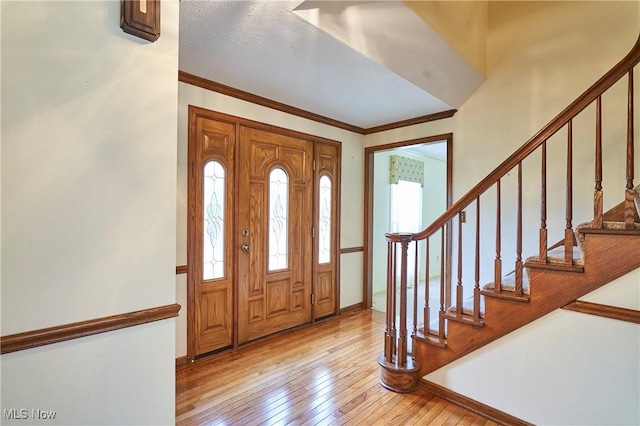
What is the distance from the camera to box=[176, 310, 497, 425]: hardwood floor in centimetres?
199

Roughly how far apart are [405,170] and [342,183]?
1.96m

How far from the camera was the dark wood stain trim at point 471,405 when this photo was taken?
1935 millimetres

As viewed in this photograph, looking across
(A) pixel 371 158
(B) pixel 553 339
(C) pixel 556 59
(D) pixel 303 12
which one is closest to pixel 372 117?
(A) pixel 371 158

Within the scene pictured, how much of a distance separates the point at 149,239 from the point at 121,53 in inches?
27.2

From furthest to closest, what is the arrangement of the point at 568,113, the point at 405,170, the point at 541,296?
1. the point at 405,170
2. the point at 541,296
3. the point at 568,113

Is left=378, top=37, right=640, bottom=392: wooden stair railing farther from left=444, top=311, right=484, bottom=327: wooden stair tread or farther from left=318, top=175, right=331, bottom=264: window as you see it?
left=318, top=175, right=331, bottom=264: window

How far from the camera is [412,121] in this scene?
3.68 meters

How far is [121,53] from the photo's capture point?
118 centimetres

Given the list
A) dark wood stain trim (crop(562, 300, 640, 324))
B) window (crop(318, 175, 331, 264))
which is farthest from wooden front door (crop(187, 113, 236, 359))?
dark wood stain trim (crop(562, 300, 640, 324))

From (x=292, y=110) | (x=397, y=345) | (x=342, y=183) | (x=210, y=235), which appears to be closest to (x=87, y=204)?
(x=210, y=235)

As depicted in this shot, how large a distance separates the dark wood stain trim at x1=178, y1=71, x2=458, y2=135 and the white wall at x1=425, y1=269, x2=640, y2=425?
2.30m

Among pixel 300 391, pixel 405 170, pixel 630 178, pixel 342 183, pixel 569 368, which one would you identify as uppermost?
pixel 405 170

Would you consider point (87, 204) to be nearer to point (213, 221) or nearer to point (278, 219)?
point (213, 221)

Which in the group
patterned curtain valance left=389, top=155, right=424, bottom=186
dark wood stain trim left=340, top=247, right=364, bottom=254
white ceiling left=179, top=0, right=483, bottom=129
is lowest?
dark wood stain trim left=340, top=247, right=364, bottom=254
